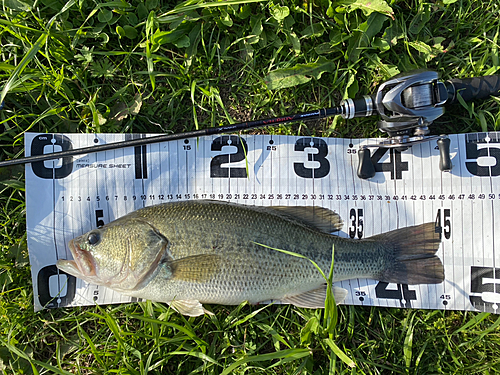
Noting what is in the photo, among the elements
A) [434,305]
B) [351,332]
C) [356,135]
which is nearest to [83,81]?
[356,135]

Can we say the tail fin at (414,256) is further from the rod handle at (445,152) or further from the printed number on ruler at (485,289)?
the rod handle at (445,152)

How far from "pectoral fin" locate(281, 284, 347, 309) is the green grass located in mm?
128

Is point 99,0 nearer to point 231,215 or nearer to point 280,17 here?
point 280,17

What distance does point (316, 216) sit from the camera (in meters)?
2.94

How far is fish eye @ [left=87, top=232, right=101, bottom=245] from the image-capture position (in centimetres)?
260

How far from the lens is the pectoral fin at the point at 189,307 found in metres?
2.70

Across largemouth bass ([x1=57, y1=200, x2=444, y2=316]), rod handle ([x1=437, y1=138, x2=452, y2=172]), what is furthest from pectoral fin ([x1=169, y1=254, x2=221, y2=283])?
rod handle ([x1=437, y1=138, x2=452, y2=172])

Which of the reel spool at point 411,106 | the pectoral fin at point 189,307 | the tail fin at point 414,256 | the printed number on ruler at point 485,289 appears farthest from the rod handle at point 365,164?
the pectoral fin at point 189,307

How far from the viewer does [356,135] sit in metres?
3.15

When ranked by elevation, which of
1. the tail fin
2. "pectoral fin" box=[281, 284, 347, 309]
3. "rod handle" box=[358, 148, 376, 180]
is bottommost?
"pectoral fin" box=[281, 284, 347, 309]

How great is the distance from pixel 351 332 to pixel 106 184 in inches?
102

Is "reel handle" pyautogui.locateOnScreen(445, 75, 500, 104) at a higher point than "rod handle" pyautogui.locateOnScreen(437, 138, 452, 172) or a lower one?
higher

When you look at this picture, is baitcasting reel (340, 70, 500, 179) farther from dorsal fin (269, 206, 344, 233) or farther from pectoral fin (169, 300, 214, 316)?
pectoral fin (169, 300, 214, 316)

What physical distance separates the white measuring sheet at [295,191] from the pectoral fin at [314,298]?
6.3 inches
